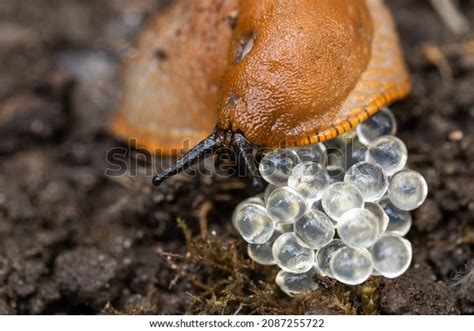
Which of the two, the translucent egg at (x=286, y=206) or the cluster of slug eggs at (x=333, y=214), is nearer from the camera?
the cluster of slug eggs at (x=333, y=214)

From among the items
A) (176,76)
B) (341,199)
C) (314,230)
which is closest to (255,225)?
(314,230)

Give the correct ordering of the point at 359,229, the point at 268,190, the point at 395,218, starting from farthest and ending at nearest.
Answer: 1. the point at 268,190
2. the point at 395,218
3. the point at 359,229

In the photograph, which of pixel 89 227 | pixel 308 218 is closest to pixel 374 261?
pixel 308 218

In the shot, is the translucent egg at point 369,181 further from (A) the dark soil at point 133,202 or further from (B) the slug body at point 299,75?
(A) the dark soil at point 133,202

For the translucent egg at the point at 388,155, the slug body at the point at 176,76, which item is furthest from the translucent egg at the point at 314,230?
the slug body at the point at 176,76

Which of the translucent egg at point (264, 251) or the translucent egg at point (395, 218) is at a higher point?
the translucent egg at point (395, 218)

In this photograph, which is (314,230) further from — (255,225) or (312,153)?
(312,153)

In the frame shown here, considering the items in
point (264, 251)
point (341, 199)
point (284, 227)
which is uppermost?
point (341, 199)
